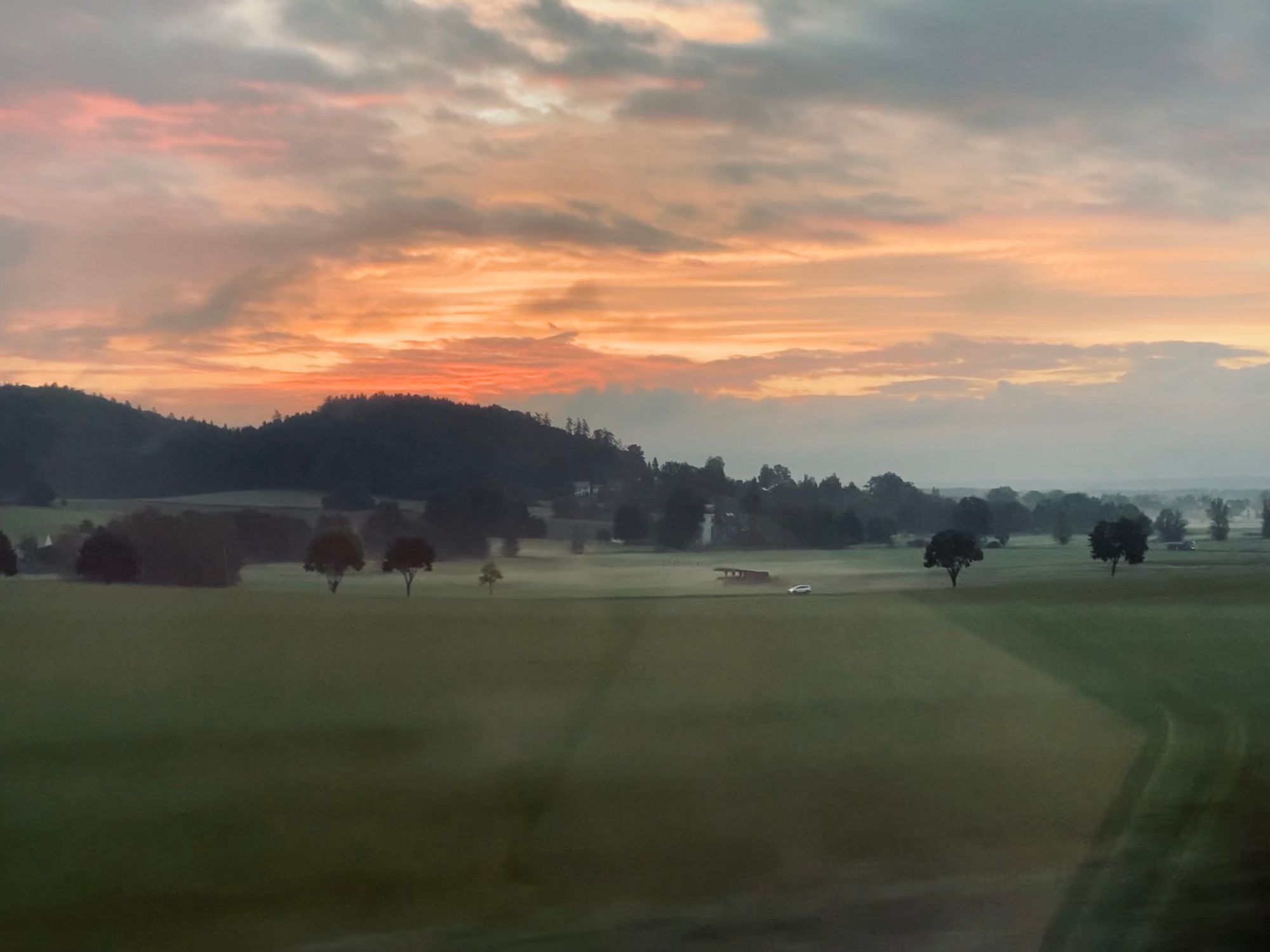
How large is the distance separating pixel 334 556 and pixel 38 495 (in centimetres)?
250

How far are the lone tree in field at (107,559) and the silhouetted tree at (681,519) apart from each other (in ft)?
15.1

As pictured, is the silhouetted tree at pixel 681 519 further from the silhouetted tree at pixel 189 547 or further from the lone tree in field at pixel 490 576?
the silhouetted tree at pixel 189 547

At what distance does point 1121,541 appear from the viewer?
38.6 feet

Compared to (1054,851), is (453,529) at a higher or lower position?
higher

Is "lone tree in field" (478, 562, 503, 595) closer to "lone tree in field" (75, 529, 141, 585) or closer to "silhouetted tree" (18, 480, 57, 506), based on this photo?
"lone tree in field" (75, 529, 141, 585)

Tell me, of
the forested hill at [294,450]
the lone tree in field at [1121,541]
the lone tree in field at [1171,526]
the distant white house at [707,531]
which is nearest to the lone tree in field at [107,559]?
the forested hill at [294,450]

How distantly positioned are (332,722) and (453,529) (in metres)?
2.87

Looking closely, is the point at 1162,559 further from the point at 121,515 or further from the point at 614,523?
the point at 121,515

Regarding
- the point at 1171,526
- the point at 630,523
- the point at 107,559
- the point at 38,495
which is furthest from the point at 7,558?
the point at 1171,526

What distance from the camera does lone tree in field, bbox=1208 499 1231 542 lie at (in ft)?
39.5

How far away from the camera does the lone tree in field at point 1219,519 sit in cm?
1203

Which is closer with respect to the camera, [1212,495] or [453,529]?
[453,529]

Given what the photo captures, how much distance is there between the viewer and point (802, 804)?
6844 millimetres

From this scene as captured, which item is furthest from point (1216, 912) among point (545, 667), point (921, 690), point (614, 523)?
point (614, 523)
